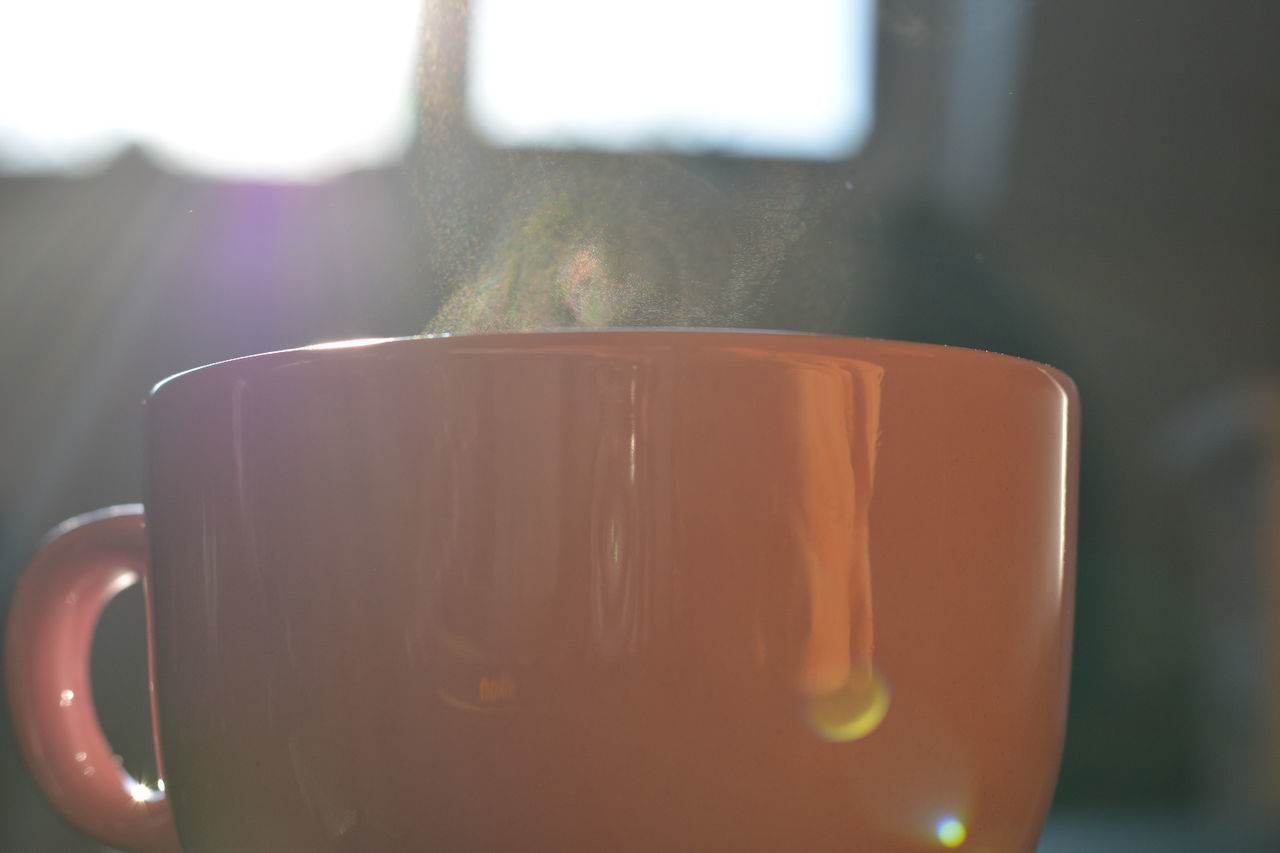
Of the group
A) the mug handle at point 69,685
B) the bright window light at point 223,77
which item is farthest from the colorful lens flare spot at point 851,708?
the bright window light at point 223,77

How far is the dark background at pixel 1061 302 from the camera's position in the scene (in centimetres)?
55

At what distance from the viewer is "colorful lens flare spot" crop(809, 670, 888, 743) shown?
22cm

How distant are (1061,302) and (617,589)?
510mm

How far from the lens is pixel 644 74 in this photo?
47 centimetres

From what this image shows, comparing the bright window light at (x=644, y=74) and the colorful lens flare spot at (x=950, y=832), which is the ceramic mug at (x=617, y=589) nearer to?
the colorful lens flare spot at (x=950, y=832)

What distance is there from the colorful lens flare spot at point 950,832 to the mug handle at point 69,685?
9.6 inches

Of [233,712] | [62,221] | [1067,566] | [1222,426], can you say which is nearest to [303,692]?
[233,712]

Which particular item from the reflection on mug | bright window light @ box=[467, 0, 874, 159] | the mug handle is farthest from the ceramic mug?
bright window light @ box=[467, 0, 874, 159]

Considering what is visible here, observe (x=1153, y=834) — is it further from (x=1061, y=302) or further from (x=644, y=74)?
(x=644, y=74)

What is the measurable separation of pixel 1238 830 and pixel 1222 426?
0.85 feet

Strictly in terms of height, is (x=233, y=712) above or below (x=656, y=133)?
below

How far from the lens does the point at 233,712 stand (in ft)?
0.81

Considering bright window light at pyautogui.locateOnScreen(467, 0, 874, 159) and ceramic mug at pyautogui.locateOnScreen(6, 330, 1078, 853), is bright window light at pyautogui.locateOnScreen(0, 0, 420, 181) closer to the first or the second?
bright window light at pyautogui.locateOnScreen(467, 0, 874, 159)

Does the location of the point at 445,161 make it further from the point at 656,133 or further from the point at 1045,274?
the point at 1045,274
